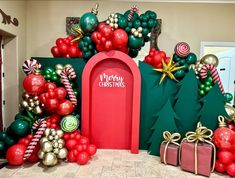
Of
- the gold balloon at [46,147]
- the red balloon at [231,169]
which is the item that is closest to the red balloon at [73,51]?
the gold balloon at [46,147]

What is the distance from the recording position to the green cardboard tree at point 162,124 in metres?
2.29

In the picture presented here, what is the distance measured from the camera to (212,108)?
222 centimetres

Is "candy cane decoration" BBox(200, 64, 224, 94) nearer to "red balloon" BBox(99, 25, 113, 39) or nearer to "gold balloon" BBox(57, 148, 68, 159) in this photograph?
"red balloon" BBox(99, 25, 113, 39)

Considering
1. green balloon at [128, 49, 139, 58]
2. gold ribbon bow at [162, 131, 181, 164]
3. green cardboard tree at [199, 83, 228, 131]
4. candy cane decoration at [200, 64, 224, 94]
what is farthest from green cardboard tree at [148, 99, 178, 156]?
green balloon at [128, 49, 139, 58]

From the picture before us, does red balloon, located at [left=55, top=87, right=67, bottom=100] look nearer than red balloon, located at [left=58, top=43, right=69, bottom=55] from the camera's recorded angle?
Yes

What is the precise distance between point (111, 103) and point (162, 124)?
2.06 feet

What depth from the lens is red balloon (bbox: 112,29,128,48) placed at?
2.22 metres

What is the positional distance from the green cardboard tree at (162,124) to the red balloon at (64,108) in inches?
38.2

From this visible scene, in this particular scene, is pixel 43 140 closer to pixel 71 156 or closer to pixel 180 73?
pixel 71 156

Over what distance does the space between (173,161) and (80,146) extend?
0.96m

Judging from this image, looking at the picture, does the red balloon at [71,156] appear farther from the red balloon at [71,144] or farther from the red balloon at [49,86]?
the red balloon at [49,86]

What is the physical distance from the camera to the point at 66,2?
359cm

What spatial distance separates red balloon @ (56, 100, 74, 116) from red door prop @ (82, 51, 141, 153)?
7.2 inches

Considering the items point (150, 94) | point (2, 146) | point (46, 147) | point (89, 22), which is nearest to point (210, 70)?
point (150, 94)
